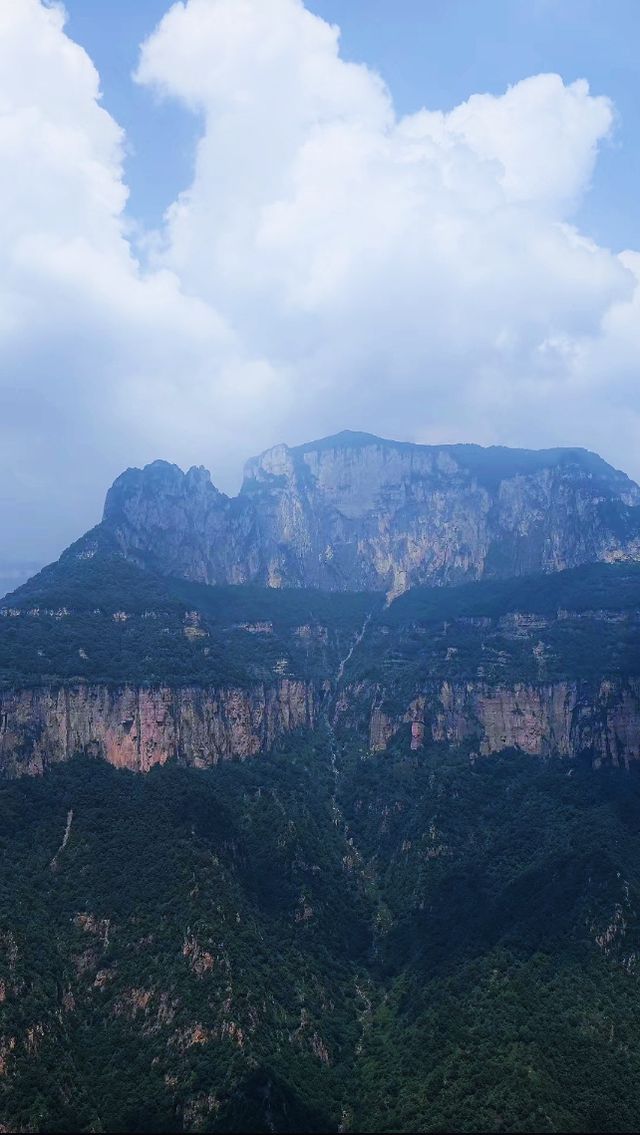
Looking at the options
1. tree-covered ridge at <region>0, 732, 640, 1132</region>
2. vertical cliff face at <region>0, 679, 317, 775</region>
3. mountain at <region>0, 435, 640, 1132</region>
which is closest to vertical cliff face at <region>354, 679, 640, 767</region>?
mountain at <region>0, 435, 640, 1132</region>

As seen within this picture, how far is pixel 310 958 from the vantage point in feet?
438

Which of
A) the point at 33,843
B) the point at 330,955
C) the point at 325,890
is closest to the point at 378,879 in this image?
the point at 325,890

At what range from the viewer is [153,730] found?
170m

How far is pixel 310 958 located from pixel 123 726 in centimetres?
5743

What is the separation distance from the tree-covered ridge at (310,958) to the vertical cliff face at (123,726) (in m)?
5.69

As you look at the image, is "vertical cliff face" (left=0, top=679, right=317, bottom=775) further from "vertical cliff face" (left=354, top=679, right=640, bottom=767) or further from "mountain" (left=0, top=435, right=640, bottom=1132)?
"vertical cliff face" (left=354, top=679, right=640, bottom=767)

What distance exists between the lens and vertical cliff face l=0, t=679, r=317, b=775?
15575 centimetres

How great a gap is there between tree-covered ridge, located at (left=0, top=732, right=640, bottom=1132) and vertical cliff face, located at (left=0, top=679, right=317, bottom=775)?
569 centimetres

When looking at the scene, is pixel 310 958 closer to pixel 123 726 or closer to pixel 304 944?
pixel 304 944

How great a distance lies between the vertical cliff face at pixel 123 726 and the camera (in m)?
156

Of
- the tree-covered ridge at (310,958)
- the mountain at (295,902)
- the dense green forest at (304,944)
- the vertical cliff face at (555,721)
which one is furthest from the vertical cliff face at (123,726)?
the vertical cliff face at (555,721)

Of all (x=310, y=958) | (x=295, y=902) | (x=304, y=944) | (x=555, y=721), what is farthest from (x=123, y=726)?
(x=555, y=721)

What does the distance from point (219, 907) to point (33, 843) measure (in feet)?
104

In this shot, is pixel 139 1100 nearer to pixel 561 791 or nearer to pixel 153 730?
pixel 153 730
